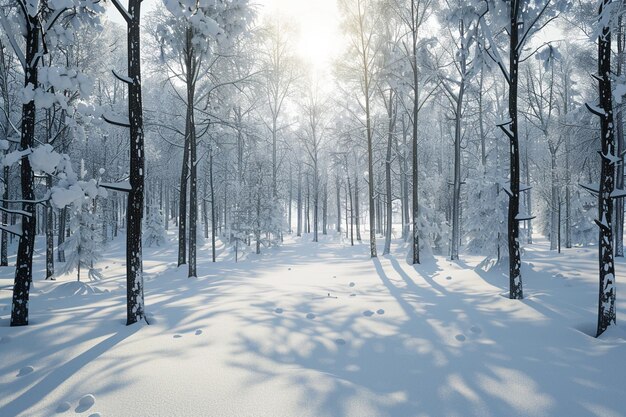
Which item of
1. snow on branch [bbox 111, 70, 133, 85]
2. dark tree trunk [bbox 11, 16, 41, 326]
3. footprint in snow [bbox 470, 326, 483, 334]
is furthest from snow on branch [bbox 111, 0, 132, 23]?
footprint in snow [bbox 470, 326, 483, 334]

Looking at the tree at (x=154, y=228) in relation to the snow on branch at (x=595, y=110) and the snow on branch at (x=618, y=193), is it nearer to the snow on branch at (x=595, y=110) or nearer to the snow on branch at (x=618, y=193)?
the snow on branch at (x=595, y=110)

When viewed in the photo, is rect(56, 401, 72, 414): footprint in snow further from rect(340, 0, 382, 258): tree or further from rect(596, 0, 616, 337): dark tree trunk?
rect(340, 0, 382, 258): tree

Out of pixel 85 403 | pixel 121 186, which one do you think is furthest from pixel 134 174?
pixel 85 403

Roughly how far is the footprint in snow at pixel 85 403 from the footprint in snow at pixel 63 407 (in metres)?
0.08

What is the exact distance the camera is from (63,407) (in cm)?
276

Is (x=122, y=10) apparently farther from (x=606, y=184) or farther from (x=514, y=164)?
(x=606, y=184)

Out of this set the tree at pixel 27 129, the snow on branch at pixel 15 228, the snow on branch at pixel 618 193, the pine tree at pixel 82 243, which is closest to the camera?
the snow on branch at pixel 618 193

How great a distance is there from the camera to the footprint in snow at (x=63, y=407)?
8.95 feet

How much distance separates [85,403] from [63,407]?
156mm

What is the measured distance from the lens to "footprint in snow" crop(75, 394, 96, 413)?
108 inches

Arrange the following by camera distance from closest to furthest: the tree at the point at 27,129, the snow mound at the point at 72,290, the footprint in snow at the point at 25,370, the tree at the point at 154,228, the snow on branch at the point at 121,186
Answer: the footprint in snow at the point at 25,370
the snow on branch at the point at 121,186
the tree at the point at 27,129
the snow mound at the point at 72,290
the tree at the point at 154,228

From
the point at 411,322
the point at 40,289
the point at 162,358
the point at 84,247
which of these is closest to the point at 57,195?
the point at 162,358

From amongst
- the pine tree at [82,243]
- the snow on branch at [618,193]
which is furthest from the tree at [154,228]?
the snow on branch at [618,193]

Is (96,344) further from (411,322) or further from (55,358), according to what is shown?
(411,322)
